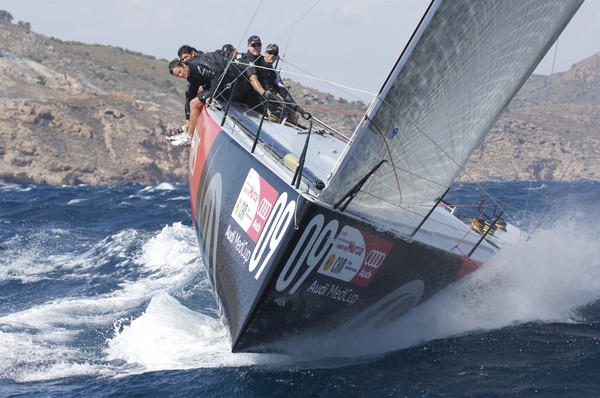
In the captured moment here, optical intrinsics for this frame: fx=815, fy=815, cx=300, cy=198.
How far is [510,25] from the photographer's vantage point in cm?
645

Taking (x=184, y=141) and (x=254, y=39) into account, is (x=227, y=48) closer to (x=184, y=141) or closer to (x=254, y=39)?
(x=254, y=39)

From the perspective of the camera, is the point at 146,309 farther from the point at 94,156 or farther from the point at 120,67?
the point at 120,67

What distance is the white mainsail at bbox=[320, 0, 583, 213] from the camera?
18.7 ft

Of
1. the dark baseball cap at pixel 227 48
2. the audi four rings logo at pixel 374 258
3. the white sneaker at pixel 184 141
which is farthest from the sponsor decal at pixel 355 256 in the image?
the white sneaker at pixel 184 141

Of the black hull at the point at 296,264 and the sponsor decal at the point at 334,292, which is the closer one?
the black hull at the point at 296,264

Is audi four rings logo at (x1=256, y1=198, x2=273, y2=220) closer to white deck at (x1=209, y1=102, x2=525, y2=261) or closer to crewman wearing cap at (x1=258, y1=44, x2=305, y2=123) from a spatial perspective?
white deck at (x1=209, y1=102, x2=525, y2=261)

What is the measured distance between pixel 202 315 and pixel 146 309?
627 millimetres

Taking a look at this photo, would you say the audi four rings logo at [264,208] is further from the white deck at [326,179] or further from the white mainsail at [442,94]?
the white mainsail at [442,94]

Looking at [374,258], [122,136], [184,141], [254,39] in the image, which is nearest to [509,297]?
[374,258]

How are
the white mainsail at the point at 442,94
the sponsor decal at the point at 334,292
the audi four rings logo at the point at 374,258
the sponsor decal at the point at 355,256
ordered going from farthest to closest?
the audi four rings logo at the point at 374,258 < the sponsor decal at the point at 334,292 < the sponsor decal at the point at 355,256 < the white mainsail at the point at 442,94

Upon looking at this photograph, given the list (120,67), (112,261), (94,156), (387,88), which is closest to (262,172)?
(387,88)

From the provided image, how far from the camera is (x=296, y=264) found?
237 inches

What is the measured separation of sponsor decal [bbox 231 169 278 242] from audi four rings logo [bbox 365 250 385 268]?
2.80 ft

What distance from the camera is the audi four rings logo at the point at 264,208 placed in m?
→ 6.29
